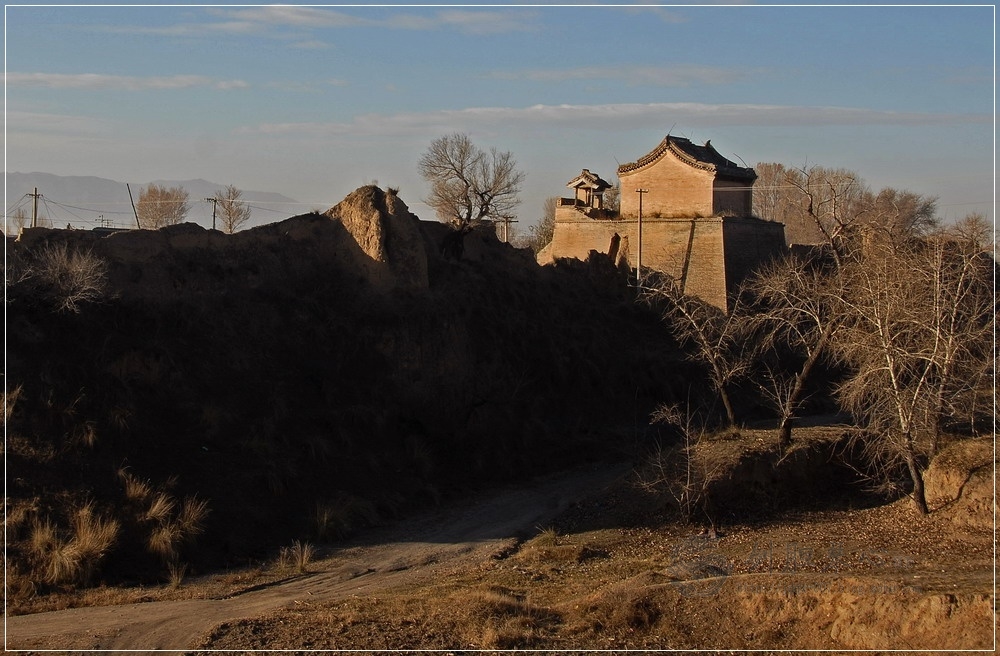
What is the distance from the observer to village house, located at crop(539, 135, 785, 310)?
3219 cm

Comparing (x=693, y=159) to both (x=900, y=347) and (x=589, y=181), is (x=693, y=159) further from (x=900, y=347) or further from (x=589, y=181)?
(x=900, y=347)

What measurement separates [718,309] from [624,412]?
22.9 feet

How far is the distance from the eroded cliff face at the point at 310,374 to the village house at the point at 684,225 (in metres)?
4.23

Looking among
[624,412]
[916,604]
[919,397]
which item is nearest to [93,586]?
[916,604]

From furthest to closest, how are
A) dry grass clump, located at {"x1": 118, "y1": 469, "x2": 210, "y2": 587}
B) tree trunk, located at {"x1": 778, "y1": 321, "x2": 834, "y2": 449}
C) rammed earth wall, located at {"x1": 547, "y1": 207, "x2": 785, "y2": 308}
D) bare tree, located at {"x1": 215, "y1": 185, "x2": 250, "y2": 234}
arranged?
bare tree, located at {"x1": 215, "y1": 185, "x2": 250, "y2": 234} < rammed earth wall, located at {"x1": 547, "y1": 207, "x2": 785, "y2": 308} < tree trunk, located at {"x1": 778, "y1": 321, "x2": 834, "y2": 449} < dry grass clump, located at {"x1": 118, "y1": 469, "x2": 210, "y2": 587}

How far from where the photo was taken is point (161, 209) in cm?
5388

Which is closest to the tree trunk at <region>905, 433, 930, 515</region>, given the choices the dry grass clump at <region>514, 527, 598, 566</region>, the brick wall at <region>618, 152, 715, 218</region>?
the dry grass clump at <region>514, 527, 598, 566</region>

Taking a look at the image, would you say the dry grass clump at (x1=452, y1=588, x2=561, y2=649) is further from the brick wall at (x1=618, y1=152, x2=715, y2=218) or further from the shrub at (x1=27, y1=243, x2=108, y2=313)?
the brick wall at (x1=618, y1=152, x2=715, y2=218)

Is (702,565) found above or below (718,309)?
below

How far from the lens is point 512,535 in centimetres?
1684

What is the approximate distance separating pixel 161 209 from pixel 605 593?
46898mm

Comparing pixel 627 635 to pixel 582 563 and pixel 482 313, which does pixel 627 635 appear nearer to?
pixel 582 563

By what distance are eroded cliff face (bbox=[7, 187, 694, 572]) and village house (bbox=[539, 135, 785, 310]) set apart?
4232mm

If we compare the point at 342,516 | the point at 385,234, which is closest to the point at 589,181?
the point at 385,234
